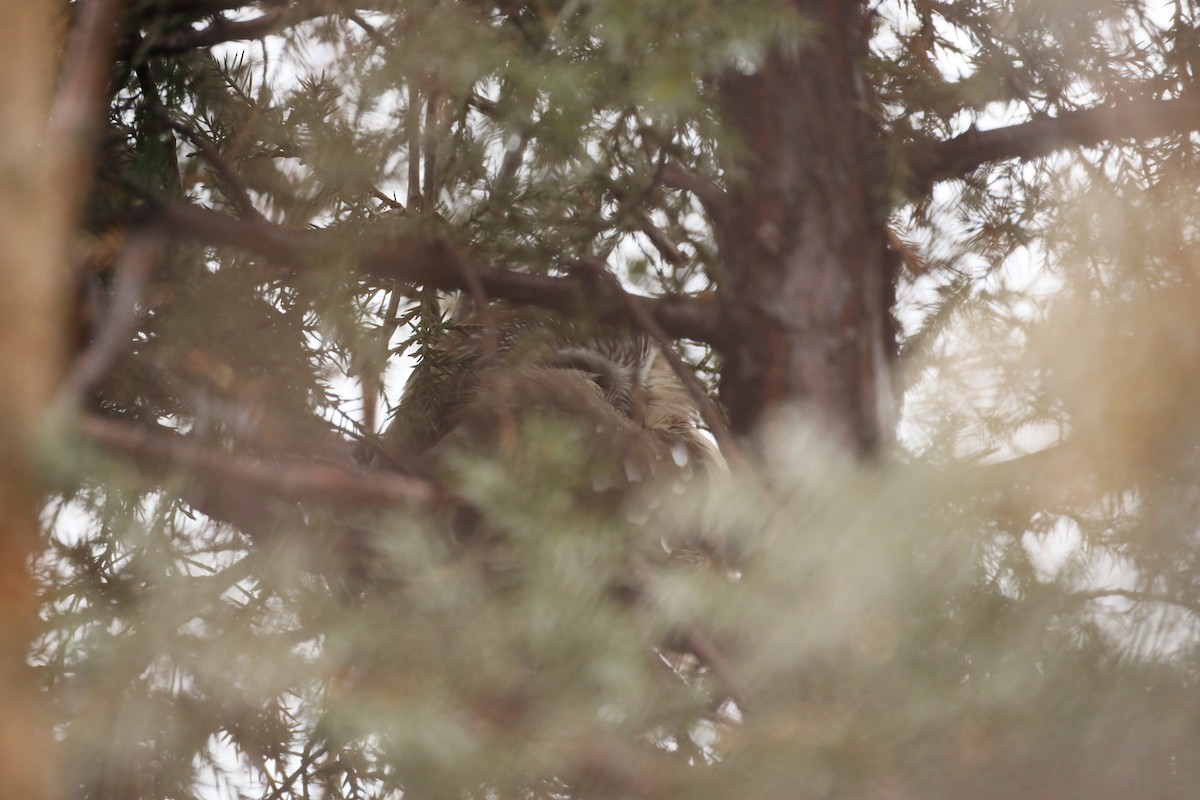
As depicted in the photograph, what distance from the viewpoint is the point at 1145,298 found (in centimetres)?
180

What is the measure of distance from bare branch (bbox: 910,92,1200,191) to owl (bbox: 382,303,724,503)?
2.29 feet

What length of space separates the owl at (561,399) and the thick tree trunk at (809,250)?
0.25 m

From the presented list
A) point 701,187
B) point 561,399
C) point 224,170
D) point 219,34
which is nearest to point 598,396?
point 561,399

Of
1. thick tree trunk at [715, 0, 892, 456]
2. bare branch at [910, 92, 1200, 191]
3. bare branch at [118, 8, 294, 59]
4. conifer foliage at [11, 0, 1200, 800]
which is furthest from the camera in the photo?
thick tree trunk at [715, 0, 892, 456]

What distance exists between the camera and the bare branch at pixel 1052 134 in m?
1.88

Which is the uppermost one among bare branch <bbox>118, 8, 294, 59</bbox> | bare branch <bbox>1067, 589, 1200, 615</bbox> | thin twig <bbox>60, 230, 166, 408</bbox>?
bare branch <bbox>118, 8, 294, 59</bbox>

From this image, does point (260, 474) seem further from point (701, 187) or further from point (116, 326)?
point (701, 187)

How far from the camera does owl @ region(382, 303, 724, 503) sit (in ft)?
6.72

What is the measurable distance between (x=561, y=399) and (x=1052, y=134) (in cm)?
116

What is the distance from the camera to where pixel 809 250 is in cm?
201

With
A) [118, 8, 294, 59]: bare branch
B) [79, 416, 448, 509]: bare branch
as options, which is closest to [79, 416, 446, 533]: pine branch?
[79, 416, 448, 509]: bare branch

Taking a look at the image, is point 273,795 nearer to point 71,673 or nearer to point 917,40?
point 71,673

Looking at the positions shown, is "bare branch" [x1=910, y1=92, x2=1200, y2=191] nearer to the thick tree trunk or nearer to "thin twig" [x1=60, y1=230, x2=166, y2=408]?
the thick tree trunk

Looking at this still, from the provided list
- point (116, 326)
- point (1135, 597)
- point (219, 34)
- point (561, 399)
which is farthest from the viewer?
point (561, 399)
